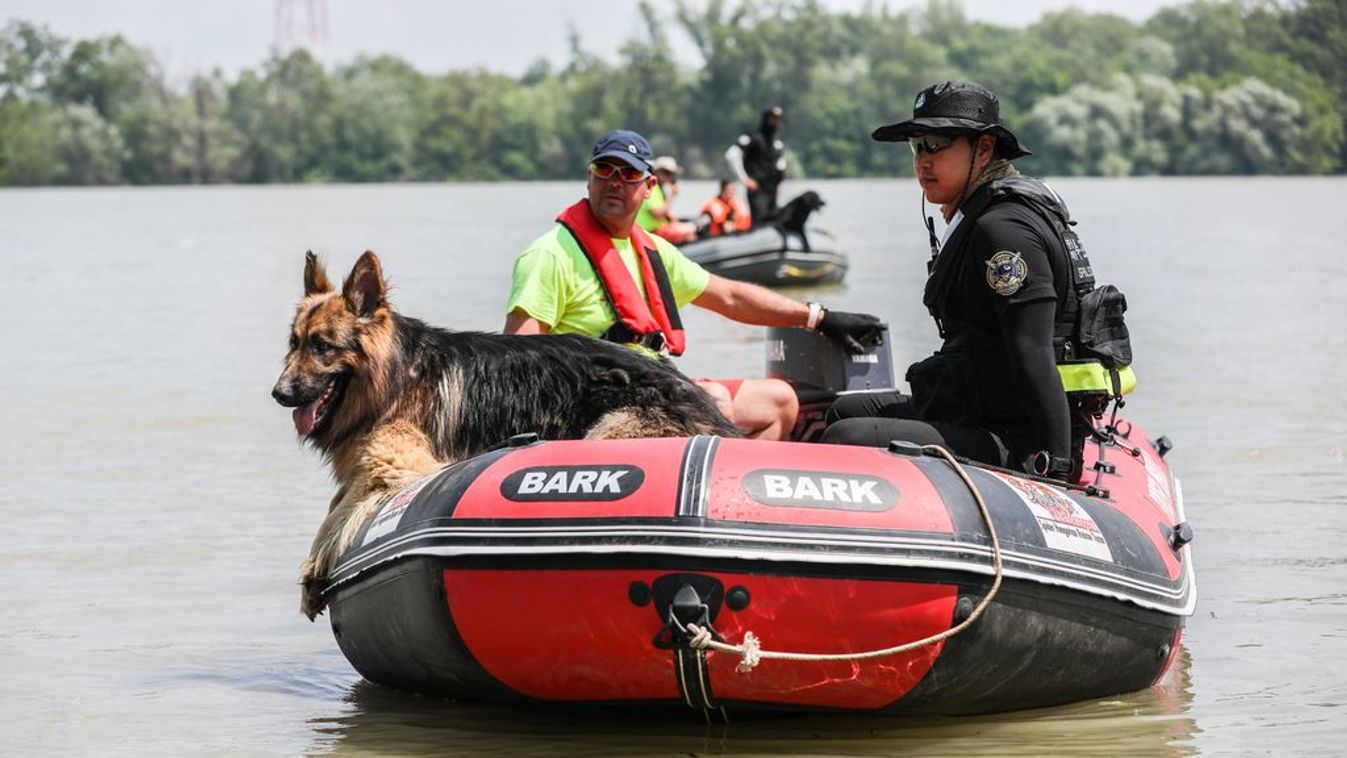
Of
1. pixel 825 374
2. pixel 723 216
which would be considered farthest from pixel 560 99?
pixel 825 374

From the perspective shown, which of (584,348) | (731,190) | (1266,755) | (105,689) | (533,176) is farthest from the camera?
(533,176)

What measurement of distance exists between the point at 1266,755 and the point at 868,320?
2308 millimetres

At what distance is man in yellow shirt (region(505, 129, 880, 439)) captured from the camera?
701 cm

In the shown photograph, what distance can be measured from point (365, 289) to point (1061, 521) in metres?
2.11

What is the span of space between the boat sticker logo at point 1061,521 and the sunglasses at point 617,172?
1.88 metres

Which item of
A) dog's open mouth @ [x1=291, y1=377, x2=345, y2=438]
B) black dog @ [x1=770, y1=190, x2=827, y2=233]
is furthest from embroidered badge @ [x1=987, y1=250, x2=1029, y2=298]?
black dog @ [x1=770, y1=190, x2=827, y2=233]

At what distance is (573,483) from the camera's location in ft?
17.9

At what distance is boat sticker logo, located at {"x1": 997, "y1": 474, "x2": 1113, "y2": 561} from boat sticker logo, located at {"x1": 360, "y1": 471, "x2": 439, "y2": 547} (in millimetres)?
1623

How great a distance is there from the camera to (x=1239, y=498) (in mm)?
10305

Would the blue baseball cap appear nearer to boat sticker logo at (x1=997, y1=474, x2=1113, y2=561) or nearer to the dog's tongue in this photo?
the dog's tongue

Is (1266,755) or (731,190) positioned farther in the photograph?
(731,190)

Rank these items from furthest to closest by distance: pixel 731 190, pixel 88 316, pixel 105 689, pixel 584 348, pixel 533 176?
pixel 533 176, pixel 731 190, pixel 88 316, pixel 105 689, pixel 584 348

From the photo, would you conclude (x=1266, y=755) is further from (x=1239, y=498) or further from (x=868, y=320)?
(x=1239, y=498)

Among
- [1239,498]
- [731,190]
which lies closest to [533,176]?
[731,190]
